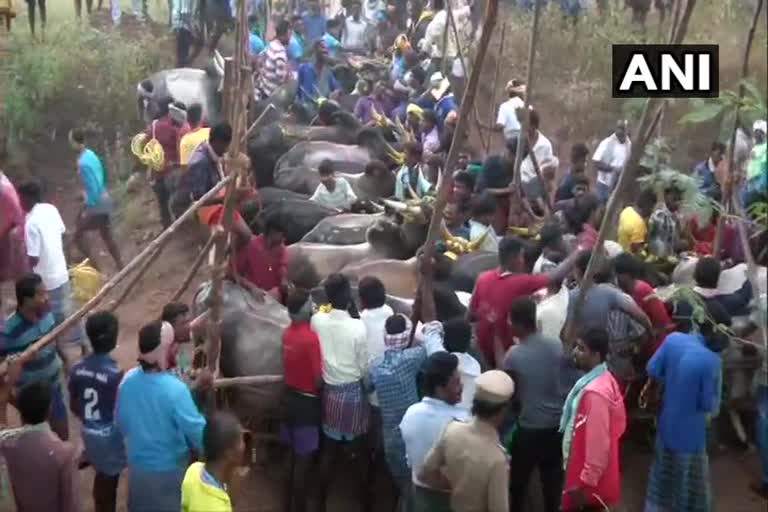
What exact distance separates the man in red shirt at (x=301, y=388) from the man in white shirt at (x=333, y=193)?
322cm

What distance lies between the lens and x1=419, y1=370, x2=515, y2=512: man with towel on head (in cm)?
416

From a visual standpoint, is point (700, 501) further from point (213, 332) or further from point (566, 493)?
point (213, 332)

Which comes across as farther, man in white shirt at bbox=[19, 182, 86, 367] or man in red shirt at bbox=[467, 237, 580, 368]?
man in white shirt at bbox=[19, 182, 86, 367]

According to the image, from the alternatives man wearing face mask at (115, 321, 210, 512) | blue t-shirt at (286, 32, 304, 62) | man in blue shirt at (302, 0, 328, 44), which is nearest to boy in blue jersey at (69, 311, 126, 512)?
man wearing face mask at (115, 321, 210, 512)

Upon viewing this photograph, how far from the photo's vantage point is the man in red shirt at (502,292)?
19.0 ft

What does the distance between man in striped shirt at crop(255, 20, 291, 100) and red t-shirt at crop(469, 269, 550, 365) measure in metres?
6.90

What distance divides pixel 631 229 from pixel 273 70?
6277 mm

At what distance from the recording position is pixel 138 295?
9367mm

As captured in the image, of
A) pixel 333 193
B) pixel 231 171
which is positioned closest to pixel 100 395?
pixel 231 171

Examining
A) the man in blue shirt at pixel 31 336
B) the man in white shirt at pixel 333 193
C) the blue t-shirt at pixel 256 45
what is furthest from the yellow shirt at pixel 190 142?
the blue t-shirt at pixel 256 45

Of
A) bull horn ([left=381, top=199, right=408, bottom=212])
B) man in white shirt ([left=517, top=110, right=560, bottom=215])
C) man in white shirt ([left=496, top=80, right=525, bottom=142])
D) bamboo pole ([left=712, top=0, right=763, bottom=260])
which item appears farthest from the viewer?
man in white shirt ([left=496, top=80, right=525, bottom=142])

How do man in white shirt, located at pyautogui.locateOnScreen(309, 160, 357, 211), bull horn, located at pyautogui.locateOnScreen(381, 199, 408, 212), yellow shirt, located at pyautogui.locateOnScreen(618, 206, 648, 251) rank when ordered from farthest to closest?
man in white shirt, located at pyautogui.locateOnScreen(309, 160, 357, 211), bull horn, located at pyautogui.locateOnScreen(381, 199, 408, 212), yellow shirt, located at pyautogui.locateOnScreen(618, 206, 648, 251)

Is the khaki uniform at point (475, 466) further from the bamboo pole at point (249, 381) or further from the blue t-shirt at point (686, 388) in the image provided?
the bamboo pole at point (249, 381)

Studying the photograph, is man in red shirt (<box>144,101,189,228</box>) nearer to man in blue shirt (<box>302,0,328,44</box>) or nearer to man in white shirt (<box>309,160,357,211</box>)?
man in white shirt (<box>309,160,357,211</box>)
